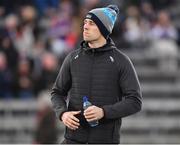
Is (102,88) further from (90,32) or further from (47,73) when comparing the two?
(47,73)

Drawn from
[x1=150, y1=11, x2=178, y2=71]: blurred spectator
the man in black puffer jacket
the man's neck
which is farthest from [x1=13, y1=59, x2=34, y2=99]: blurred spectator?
the man's neck

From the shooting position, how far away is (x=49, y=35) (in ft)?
54.6

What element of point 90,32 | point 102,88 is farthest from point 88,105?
point 90,32

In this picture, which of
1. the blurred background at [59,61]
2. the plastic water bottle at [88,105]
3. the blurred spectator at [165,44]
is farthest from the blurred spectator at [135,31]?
the plastic water bottle at [88,105]

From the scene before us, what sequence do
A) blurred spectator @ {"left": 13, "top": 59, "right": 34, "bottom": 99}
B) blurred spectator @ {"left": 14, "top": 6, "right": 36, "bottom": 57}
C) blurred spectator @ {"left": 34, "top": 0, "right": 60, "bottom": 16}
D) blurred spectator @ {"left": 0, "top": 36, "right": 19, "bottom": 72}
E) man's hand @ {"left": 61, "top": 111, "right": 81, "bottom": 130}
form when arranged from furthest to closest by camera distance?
blurred spectator @ {"left": 34, "top": 0, "right": 60, "bottom": 16}
blurred spectator @ {"left": 14, "top": 6, "right": 36, "bottom": 57}
blurred spectator @ {"left": 0, "top": 36, "right": 19, "bottom": 72}
blurred spectator @ {"left": 13, "top": 59, "right": 34, "bottom": 99}
man's hand @ {"left": 61, "top": 111, "right": 81, "bottom": 130}

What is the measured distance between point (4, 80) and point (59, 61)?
1.05 m

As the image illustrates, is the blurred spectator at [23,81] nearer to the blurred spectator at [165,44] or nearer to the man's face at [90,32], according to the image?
the blurred spectator at [165,44]

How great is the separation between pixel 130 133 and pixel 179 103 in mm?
1033

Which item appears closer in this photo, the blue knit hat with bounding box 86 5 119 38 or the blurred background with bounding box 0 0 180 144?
the blue knit hat with bounding box 86 5 119 38

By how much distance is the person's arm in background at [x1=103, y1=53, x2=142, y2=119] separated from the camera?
824 centimetres

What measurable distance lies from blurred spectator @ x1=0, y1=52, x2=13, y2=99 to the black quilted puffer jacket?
705 centimetres

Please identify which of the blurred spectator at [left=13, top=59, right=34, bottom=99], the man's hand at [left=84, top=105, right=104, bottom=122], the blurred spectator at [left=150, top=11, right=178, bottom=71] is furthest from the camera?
the blurred spectator at [left=150, top=11, right=178, bottom=71]

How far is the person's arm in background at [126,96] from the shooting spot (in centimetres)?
824

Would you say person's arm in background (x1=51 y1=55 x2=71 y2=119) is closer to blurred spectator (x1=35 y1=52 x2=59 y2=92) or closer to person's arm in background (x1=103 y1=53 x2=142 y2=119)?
person's arm in background (x1=103 y1=53 x2=142 y2=119)
